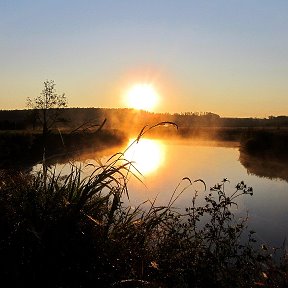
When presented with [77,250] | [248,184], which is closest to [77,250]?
[77,250]

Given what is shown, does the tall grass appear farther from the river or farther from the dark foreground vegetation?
the river

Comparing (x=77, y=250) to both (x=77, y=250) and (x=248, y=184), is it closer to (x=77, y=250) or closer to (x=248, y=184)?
(x=77, y=250)

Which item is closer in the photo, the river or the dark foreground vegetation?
the dark foreground vegetation

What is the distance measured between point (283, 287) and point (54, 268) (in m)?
2.42

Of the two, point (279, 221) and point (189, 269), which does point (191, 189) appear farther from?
point (189, 269)

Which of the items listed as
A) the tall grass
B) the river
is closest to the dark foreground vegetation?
the tall grass

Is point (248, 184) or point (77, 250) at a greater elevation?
point (77, 250)

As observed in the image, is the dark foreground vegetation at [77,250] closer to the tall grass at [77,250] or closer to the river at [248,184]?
the tall grass at [77,250]

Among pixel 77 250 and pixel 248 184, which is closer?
pixel 77 250

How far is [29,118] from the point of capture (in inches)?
3228

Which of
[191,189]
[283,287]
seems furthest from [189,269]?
[191,189]

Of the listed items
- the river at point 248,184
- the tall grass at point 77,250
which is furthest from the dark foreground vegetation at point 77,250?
the river at point 248,184

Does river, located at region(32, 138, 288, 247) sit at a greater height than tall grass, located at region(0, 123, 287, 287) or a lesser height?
lesser

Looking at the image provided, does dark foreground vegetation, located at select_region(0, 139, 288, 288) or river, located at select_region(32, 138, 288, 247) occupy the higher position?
dark foreground vegetation, located at select_region(0, 139, 288, 288)
